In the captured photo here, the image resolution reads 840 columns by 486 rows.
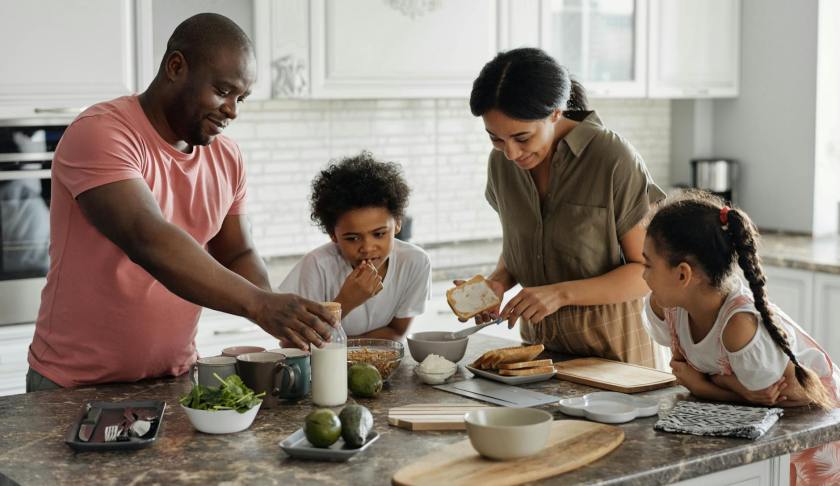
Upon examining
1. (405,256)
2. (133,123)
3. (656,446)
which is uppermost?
(133,123)

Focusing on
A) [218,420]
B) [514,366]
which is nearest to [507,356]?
[514,366]

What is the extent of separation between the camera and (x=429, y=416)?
207 centimetres

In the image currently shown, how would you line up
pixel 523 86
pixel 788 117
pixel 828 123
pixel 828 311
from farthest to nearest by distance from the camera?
pixel 788 117, pixel 828 123, pixel 828 311, pixel 523 86

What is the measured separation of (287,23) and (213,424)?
233 centimetres

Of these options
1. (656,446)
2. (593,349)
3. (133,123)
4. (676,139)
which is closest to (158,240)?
(133,123)

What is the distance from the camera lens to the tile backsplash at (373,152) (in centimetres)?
450

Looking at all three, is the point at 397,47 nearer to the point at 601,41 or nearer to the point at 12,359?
the point at 601,41

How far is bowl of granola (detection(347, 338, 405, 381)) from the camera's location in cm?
241

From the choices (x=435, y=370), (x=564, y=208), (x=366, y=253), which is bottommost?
(x=435, y=370)

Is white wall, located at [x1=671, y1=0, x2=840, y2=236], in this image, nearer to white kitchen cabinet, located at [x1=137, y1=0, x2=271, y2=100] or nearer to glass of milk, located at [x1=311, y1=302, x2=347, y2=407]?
white kitchen cabinet, located at [x1=137, y1=0, x2=271, y2=100]

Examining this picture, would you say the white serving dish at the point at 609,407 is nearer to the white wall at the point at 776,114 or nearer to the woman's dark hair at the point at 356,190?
the woman's dark hair at the point at 356,190

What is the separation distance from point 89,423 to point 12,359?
175 cm

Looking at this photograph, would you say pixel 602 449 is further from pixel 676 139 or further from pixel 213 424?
pixel 676 139

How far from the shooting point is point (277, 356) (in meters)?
2.29
